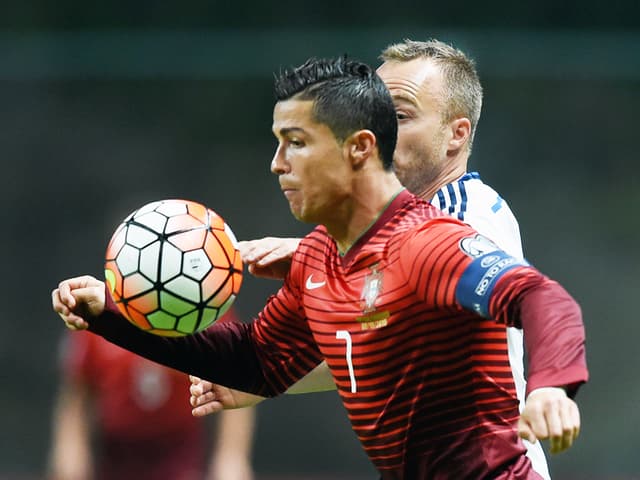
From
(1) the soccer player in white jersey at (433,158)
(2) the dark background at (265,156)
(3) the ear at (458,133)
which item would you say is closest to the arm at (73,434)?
(2) the dark background at (265,156)

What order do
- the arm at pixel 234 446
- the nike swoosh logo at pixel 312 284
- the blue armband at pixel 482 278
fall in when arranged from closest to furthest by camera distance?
the blue armband at pixel 482 278, the nike swoosh logo at pixel 312 284, the arm at pixel 234 446

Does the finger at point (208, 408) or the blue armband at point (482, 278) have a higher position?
the blue armband at point (482, 278)

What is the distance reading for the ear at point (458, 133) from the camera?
473 centimetres

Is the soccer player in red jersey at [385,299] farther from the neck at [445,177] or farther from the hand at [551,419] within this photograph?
the neck at [445,177]

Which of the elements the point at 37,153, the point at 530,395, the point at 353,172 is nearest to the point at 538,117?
the point at 37,153

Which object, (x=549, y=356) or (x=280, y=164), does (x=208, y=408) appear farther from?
(x=549, y=356)

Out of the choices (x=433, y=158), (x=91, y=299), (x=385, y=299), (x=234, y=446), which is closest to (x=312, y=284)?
(x=385, y=299)

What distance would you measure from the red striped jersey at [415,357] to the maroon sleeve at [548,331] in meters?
0.26

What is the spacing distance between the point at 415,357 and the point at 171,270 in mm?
801

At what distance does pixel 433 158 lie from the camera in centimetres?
465

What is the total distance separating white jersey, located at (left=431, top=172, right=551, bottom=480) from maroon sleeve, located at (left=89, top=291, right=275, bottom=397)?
0.86 metres

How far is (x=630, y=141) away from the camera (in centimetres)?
1027

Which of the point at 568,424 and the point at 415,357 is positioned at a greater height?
the point at 415,357

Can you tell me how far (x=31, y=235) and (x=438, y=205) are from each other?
6.71 metres
